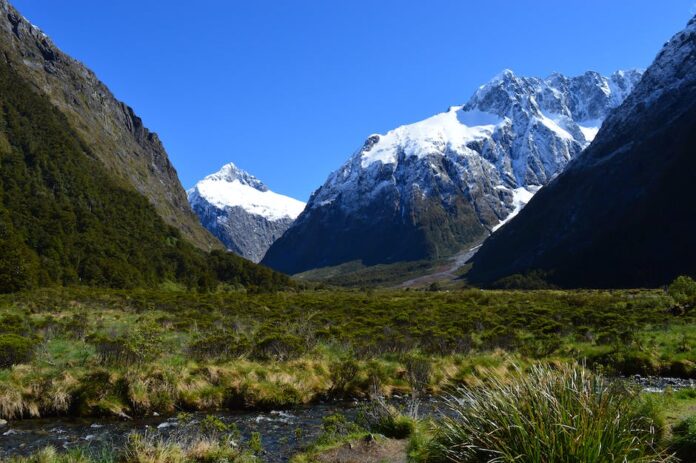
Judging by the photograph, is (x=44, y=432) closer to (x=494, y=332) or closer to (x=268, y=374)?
(x=268, y=374)

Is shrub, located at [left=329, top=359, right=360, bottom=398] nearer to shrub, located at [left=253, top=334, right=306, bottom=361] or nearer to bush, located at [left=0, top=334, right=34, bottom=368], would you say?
shrub, located at [left=253, top=334, right=306, bottom=361]

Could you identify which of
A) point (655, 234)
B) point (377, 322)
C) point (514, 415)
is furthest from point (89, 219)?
point (655, 234)

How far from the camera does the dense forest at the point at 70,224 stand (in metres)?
86.8

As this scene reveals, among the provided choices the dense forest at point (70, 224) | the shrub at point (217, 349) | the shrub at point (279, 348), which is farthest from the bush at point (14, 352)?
the dense forest at point (70, 224)

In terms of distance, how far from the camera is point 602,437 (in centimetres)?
763

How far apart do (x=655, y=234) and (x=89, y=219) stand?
554 feet

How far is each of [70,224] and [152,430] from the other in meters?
104

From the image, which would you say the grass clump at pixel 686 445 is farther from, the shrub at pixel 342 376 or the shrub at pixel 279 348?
the shrub at pixel 279 348

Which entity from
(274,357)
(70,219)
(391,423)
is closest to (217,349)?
(274,357)

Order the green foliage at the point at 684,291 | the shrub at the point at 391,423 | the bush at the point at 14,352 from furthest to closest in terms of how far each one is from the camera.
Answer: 1. the green foliage at the point at 684,291
2. the bush at the point at 14,352
3. the shrub at the point at 391,423

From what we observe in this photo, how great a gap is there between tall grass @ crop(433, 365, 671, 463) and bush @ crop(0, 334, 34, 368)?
2158 centimetres

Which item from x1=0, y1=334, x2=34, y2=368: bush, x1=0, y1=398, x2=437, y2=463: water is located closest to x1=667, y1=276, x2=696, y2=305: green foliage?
x1=0, y1=398, x2=437, y2=463: water

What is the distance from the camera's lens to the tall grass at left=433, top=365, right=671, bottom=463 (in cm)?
732

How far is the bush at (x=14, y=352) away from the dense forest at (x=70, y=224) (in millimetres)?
48076
